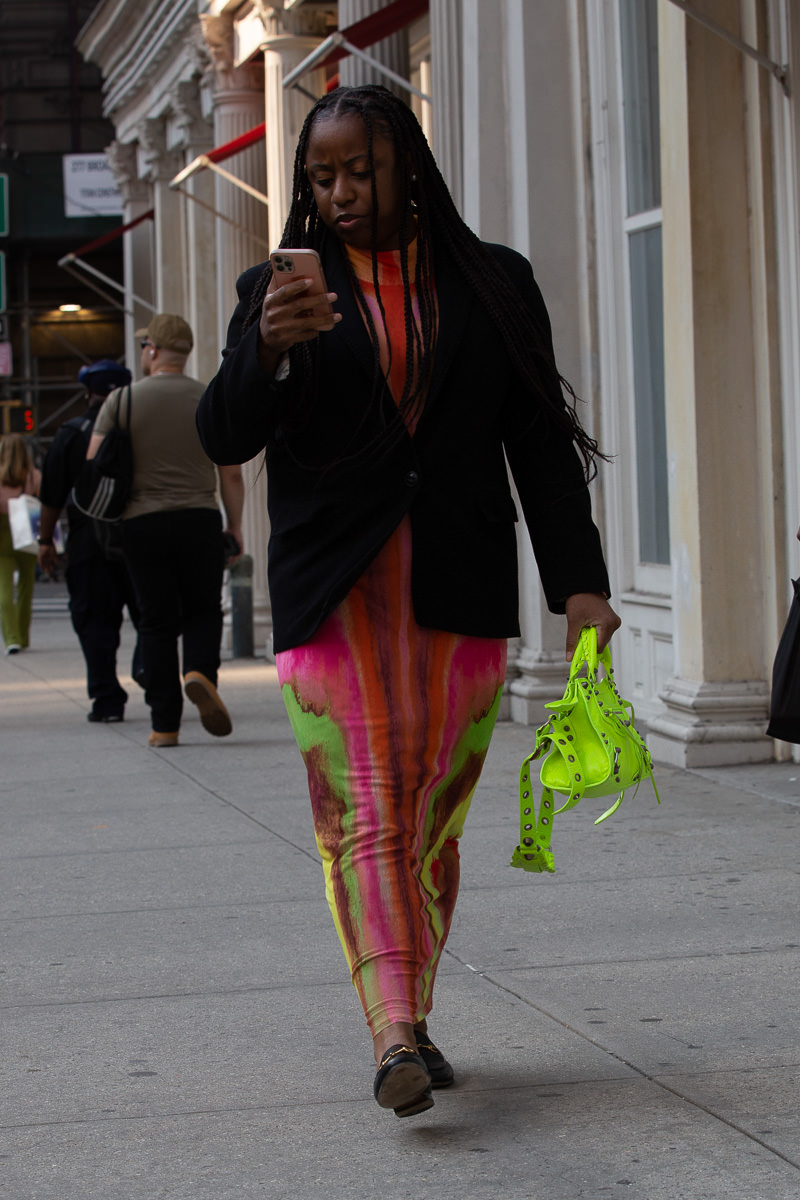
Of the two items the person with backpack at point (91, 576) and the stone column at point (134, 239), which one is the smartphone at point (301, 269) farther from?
the stone column at point (134, 239)

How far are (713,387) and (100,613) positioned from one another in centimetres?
428

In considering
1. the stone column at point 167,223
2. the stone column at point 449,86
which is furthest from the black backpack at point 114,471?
the stone column at point 167,223

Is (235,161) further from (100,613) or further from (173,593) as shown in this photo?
(173,593)

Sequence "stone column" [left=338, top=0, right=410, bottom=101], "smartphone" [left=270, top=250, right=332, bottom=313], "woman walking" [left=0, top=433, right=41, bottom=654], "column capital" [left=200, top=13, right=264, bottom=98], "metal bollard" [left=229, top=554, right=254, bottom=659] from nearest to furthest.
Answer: "smartphone" [left=270, top=250, right=332, bottom=313] → "stone column" [left=338, top=0, right=410, bottom=101] → "metal bollard" [left=229, top=554, right=254, bottom=659] → "woman walking" [left=0, top=433, right=41, bottom=654] → "column capital" [left=200, top=13, right=264, bottom=98]

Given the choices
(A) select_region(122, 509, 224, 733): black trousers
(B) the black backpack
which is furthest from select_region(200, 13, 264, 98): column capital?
(A) select_region(122, 509, 224, 733): black trousers

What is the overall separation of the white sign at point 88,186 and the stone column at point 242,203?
779 inches

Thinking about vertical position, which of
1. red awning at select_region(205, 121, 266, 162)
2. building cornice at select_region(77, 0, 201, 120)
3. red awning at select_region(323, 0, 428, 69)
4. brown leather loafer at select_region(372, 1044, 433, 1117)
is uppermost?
building cornice at select_region(77, 0, 201, 120)

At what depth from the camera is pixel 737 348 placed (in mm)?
7848

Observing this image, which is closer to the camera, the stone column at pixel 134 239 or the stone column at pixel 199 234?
the stone column at pixel 199 234

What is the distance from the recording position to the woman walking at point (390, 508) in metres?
3.53

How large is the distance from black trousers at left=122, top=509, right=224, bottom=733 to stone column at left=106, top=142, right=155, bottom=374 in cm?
1631

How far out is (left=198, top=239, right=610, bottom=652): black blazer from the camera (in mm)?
3555

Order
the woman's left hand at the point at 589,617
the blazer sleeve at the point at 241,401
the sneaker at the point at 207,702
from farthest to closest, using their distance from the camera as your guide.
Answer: the sneaker at the point at 207,702, the woman's left hand at the point at 589,617, the blazer sleeve at the point at 241,401

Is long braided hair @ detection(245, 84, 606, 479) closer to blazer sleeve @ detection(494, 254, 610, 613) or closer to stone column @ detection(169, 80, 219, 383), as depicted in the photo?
blazer sleeve @ detection(494, 254, 610, 613)
